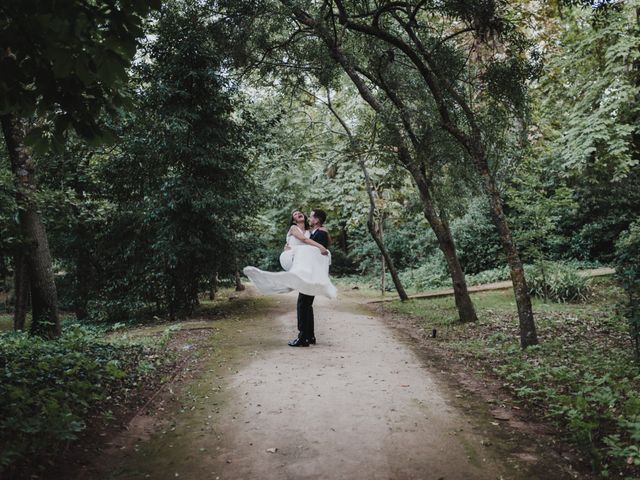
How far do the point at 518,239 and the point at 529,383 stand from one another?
7.49 m

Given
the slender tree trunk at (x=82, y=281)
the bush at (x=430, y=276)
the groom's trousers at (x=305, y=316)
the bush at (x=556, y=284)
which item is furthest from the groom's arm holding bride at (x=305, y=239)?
the bush at (x=430, y=276)

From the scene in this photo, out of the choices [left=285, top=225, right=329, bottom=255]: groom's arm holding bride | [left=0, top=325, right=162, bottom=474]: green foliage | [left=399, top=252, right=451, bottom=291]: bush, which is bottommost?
[left=0, top=325, right=162, bottom=474]: green foliage

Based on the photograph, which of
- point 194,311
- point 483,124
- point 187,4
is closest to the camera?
point 483,124

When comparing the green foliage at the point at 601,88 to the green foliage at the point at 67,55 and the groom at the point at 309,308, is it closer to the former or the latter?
the groom at the point at 309,308

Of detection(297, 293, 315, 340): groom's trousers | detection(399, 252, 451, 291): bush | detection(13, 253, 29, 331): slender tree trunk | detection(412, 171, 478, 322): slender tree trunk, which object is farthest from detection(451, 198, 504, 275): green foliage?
detection(13, 253, 29, 331): slender tree trunk

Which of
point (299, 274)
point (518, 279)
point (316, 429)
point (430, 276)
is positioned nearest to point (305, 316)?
point (299, 274)

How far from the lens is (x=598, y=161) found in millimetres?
14867

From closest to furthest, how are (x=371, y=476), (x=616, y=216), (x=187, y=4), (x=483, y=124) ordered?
(x=371, y=476)
(x=483, y=124)
(x=187, y=4)
(x=616, y=216)

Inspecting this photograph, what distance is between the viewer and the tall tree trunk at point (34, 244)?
799 cm

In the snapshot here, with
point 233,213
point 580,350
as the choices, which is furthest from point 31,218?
point 580,350

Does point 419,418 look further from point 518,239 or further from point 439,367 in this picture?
point 518,239

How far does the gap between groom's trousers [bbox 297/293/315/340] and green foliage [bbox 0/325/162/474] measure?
2479mm

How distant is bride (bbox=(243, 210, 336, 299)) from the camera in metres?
8.02

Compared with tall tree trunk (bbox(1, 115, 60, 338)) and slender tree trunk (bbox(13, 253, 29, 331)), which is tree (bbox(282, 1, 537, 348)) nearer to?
tall tree trunk (bbox(1, 115, 60, 338))
